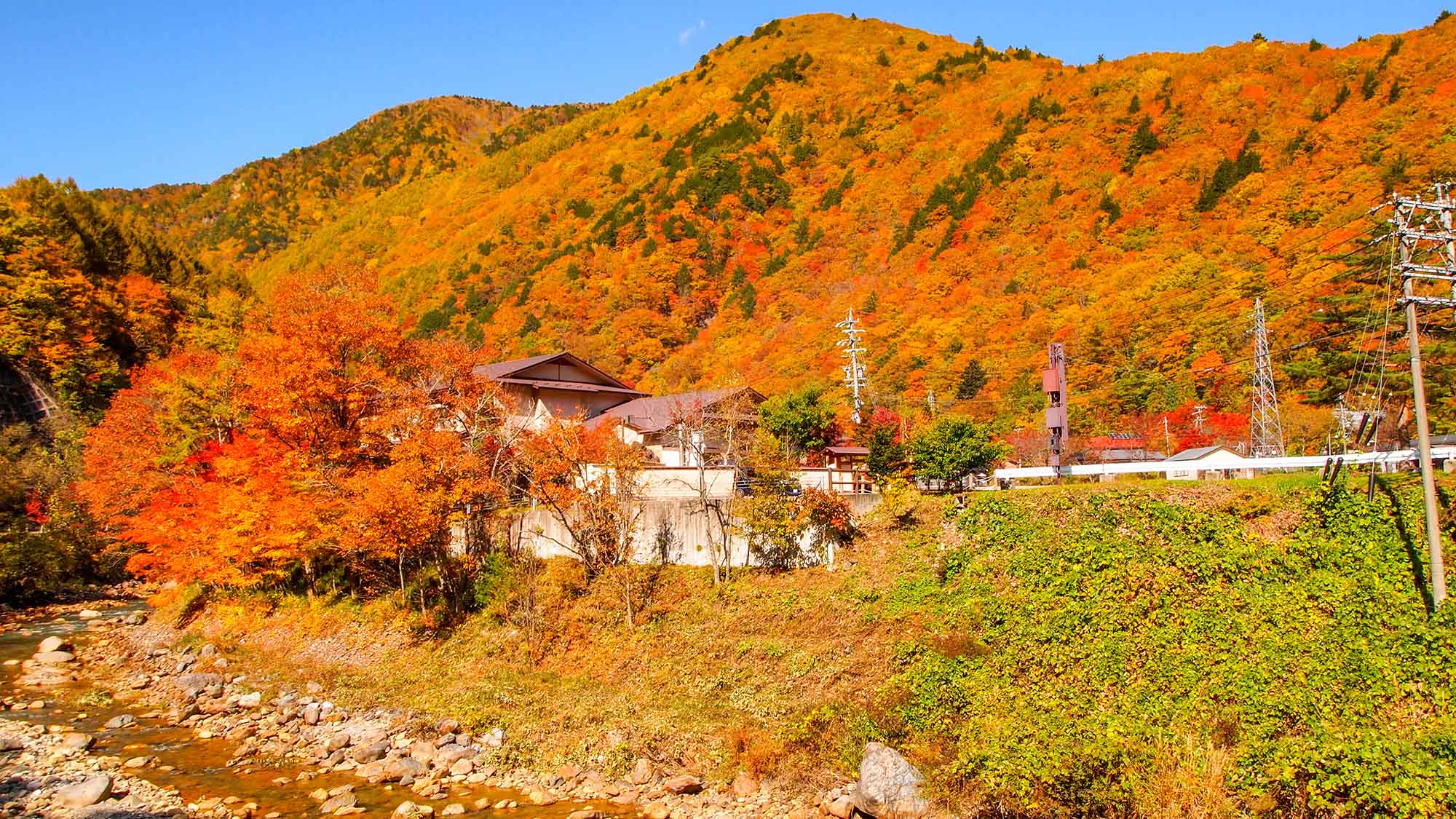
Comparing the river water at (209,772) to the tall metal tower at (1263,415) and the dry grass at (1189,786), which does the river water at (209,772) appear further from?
the tall metal tower at (1263,415)

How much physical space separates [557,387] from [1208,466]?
22.7 meters

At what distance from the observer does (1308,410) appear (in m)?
31.5

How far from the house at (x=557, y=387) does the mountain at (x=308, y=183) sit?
91.8 metres

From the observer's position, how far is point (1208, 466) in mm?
16453

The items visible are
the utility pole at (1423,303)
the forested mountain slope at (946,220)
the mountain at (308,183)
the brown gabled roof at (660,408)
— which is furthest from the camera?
the mountain at (308,183)

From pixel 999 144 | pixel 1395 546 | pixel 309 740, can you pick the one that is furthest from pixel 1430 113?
pixel 309 740

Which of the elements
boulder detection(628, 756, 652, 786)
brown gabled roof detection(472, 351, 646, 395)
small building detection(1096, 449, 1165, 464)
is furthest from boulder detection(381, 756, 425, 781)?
small building detection(1096, 449, 1165, 464)

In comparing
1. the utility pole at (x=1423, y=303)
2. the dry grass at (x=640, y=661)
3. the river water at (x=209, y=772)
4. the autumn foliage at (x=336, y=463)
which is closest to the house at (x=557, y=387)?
the autumn foliage at (x=336, y=463)

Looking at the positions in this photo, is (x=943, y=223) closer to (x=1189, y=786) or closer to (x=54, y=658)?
(x=1189, y=786)

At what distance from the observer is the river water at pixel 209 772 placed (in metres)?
12.3

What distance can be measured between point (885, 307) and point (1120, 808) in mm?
47284

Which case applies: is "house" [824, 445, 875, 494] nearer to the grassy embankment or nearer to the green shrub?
the grassy embankment

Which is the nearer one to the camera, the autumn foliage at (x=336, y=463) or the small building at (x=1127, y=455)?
the autumn foliage at (x=336, y=463)

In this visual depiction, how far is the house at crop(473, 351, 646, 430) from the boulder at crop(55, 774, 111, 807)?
617 inches
